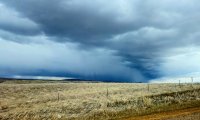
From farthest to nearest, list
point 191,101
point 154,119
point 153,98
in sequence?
point 153,98
point 191,101
point 154,119

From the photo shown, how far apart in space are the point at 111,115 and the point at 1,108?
19.3 m

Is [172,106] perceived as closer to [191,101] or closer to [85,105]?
[191,101]

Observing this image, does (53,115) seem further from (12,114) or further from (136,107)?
(136,107)

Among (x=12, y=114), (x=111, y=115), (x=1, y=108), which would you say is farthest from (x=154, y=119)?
(x=1, y=108)

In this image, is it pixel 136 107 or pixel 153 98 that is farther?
pixel 153 98

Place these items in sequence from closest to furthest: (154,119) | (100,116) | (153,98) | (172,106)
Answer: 1. (154,119)
2. (100,116)
3. (172,106)
4. (153,98)

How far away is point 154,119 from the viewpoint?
32.4 meters

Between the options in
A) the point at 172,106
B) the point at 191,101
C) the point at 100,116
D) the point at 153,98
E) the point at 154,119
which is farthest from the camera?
the point at 153,98

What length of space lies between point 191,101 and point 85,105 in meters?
13.7

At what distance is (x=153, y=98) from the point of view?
50.2 m

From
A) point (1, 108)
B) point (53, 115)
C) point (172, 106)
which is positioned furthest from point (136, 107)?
point (1, 108)

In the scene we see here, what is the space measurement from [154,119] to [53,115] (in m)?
13.2

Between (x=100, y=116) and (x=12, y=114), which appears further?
(x=12, y=114)

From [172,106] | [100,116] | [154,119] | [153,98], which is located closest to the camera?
[154,119]
